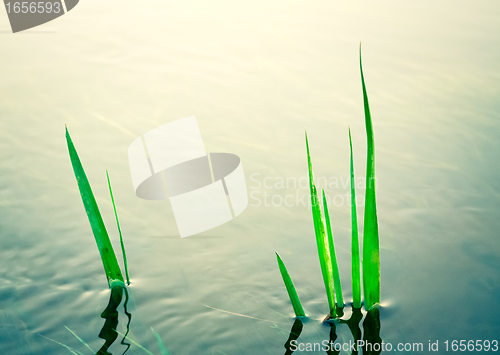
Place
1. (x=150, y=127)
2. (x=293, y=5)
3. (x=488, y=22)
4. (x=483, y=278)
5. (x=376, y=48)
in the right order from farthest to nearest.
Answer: (x=293, y=5) → (x=488, y=22) → (x=376, y=48) → (x=150, y=127) → (x=483, y=278)

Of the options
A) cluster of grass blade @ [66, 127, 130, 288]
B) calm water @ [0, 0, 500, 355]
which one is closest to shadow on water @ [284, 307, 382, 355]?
calm water @ [0, 0, 500, 355]

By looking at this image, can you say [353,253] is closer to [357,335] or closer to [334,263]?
[334,263]

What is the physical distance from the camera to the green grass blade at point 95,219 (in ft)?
2.57

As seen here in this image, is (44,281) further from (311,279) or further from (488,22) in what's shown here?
(488,22)

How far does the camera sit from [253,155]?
1.38 meters

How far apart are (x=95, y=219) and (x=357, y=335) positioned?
1.72ft

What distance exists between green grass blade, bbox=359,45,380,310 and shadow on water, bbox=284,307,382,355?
0.02 metres

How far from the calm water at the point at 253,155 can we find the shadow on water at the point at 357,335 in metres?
0.01

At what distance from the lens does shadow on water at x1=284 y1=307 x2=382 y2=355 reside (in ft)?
2.59

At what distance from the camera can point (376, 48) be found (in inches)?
75.7

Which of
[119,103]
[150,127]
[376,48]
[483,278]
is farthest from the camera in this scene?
[376,48]

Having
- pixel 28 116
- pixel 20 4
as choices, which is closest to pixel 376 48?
pixel 28 116

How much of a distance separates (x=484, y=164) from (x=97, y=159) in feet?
3.71

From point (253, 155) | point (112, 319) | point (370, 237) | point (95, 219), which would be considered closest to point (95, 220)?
point (95, 219)
